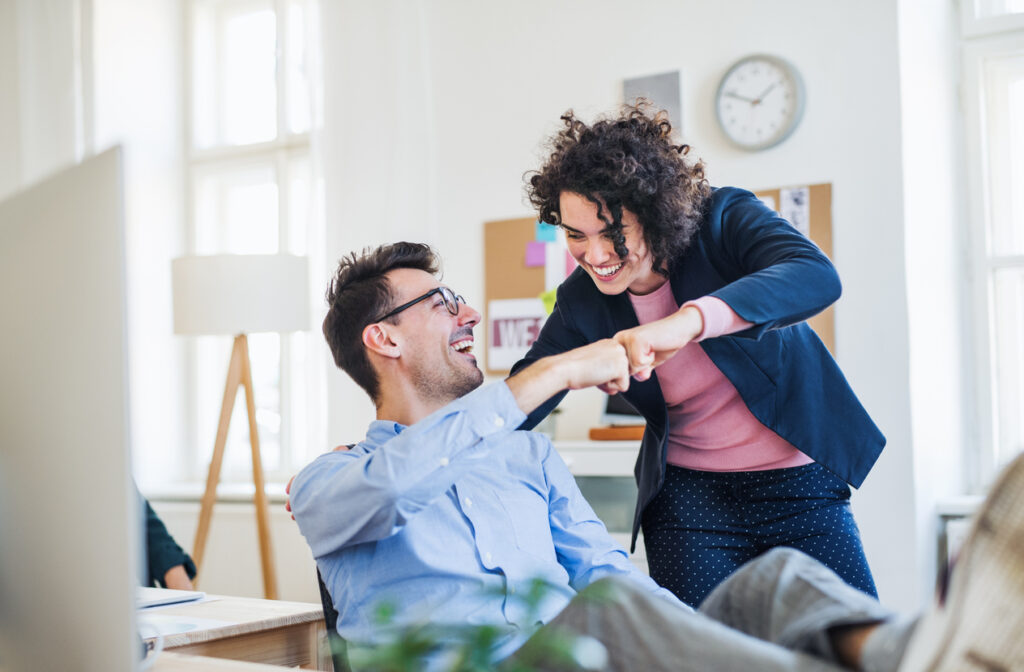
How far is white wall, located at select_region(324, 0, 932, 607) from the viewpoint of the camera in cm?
322

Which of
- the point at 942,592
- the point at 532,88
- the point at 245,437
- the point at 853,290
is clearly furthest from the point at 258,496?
the point at 942,592

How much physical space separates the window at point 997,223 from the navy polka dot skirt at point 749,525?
207 centimetres

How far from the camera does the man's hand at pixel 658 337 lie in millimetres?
1387

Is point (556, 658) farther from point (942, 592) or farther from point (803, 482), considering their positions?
point (803, 482)

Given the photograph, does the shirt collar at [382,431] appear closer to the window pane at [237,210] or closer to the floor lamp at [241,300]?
the floor lamp at [241,300]

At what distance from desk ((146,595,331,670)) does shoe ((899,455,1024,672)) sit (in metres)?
0.99

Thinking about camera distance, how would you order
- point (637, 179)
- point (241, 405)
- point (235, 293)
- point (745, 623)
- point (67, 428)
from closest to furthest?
point (67, 428)
point (745, 623)
point (637, 179)
point (235, 293)
point (241, 405)

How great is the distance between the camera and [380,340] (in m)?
1.83

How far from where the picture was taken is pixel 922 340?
3.29 meters

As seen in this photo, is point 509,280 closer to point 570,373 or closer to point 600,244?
point 600,244

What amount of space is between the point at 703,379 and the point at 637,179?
40 cm

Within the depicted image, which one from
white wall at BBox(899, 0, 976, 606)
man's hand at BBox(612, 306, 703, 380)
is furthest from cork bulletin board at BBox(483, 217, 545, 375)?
man's hand at BBox(612, 306, 703, 380)

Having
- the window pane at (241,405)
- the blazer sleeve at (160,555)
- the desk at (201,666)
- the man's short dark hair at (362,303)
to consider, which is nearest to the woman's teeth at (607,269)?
the man's short dark hair at (362,303)

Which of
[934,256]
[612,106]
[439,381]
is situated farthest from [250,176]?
[439,381]
